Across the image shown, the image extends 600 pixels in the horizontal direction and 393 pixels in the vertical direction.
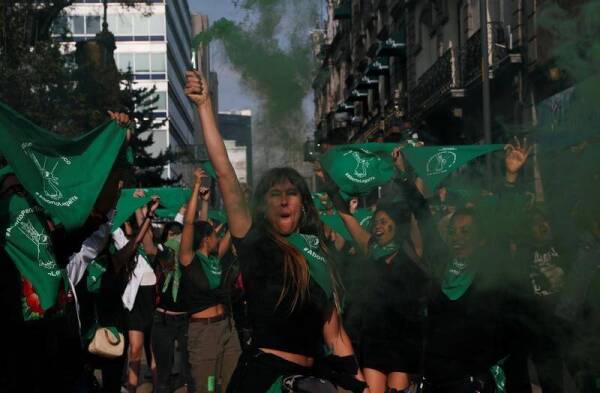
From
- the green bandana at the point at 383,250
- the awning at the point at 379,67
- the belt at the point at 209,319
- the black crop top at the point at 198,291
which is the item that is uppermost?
the awning at the point at 379,67

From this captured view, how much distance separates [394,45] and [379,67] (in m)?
1.12

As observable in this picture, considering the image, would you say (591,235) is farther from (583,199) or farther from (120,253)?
(120,253)

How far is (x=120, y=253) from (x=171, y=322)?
9.93 ft

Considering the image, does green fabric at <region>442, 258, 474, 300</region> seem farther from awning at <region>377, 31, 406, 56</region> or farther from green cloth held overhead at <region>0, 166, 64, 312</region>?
awning at <region>377, 31, 406, 56</region>

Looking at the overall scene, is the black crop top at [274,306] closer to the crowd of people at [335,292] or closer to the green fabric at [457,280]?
the crowd of people at [335,292]

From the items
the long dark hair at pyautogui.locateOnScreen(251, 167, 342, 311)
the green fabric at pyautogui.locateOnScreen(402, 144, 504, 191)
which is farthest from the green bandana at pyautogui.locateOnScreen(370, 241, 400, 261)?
the long dark hair at pyautogui.locateOnScreen(251, 167, 342, 311)

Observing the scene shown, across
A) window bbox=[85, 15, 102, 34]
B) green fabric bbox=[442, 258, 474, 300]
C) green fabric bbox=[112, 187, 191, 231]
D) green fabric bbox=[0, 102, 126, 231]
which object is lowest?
green fabric bbox=[442, 258, 474, 300]

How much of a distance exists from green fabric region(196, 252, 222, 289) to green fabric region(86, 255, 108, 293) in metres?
2.42

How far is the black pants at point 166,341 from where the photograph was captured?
880cm

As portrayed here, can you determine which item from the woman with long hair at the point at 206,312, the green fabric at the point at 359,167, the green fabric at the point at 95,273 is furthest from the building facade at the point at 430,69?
the green fabric at the point at 95,273

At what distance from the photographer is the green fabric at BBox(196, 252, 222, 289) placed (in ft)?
26.7

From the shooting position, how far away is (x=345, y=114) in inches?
524

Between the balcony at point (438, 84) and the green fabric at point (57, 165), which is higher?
the balcony at point (438, 84)

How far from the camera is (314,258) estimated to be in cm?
424
